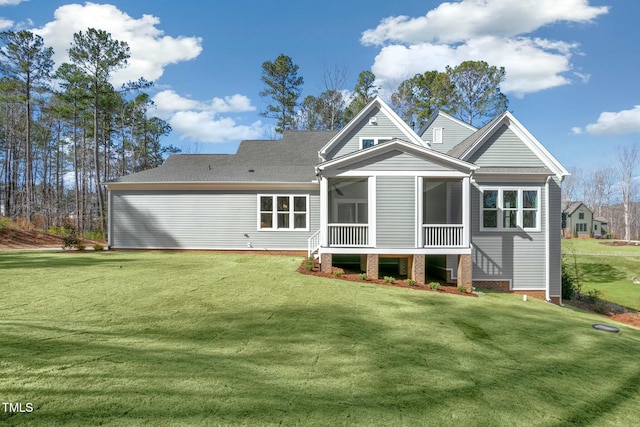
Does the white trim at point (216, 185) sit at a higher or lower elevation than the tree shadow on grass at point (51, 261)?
higher

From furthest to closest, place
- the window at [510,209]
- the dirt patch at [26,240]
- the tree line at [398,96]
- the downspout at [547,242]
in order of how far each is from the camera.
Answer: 1. the tree line at [398,96]
2. the dirt patch at [26,240]
3. the window at [510,209]
4. the downspout at [547,242]

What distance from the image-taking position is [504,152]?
13344 millimetres

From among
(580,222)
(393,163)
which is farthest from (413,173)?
(580,222)

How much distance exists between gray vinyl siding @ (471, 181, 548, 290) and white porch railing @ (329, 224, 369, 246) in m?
4.76

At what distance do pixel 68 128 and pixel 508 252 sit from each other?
39265 mm

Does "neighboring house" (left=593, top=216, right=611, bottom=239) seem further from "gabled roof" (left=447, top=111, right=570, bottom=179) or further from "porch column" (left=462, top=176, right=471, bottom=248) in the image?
"porch column" (left=462, top=176, right=471, bottom=248)

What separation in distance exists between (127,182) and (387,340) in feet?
49.8

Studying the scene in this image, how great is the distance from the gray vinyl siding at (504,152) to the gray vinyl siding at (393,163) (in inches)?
134

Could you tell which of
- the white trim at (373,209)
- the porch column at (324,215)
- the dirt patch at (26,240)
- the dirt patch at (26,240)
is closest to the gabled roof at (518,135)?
the white trim at (373,209)

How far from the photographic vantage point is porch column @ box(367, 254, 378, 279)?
1102 centimetres

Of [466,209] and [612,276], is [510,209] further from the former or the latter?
[612,276]

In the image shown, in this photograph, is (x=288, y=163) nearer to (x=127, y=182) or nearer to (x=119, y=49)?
(x=127, y=182)

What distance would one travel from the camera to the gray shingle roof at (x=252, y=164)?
16.0m

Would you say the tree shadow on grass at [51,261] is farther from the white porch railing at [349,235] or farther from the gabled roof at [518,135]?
the gabled roof at [518,135]
